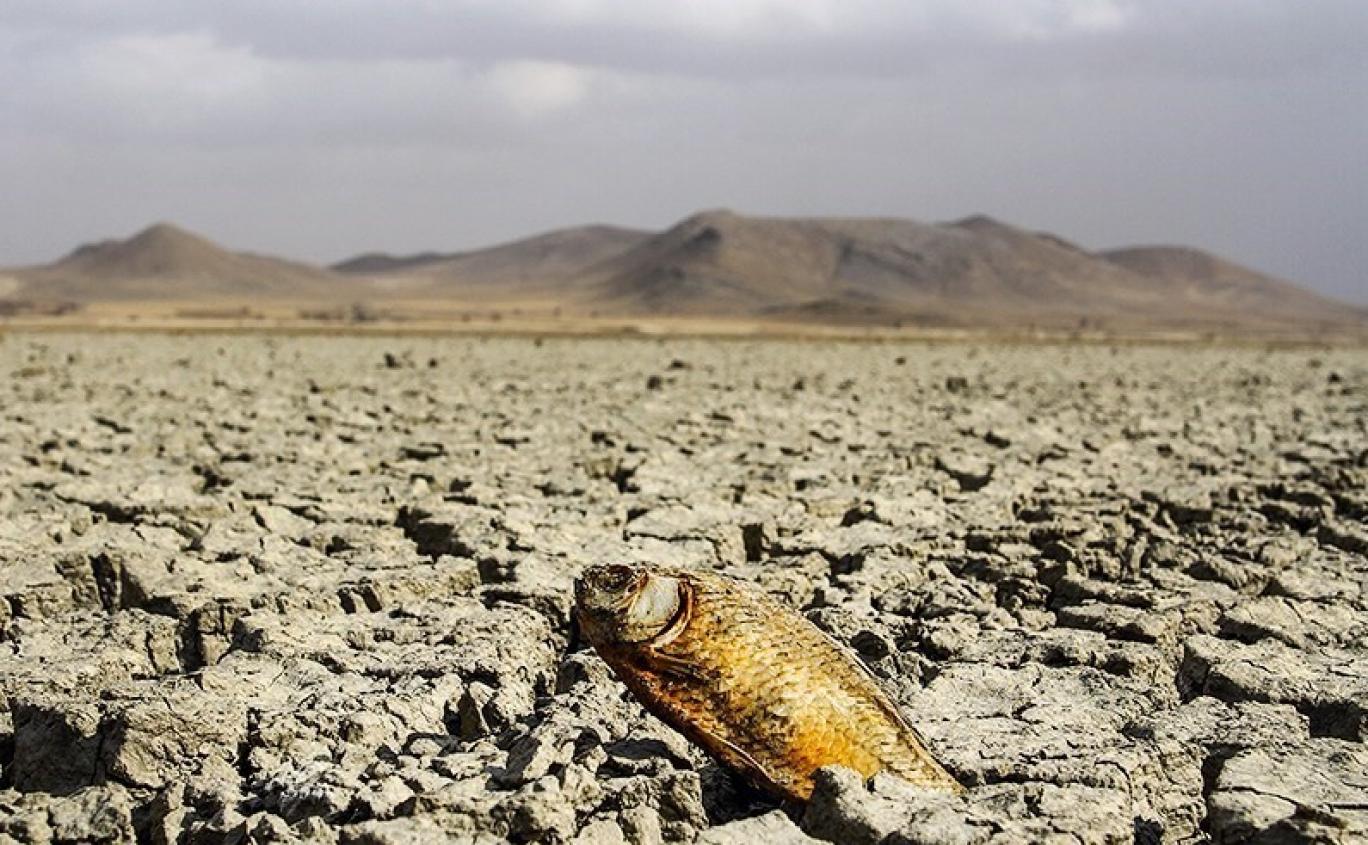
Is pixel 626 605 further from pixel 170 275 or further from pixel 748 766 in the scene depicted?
pixel 170 275

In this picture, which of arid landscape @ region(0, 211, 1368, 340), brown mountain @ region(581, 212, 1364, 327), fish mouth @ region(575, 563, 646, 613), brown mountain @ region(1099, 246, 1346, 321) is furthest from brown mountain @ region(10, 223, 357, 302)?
fish mouth @ region(575, 563, 646, 613)

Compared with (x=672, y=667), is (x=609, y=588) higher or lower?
higher

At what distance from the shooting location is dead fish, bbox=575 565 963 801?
2.61 m

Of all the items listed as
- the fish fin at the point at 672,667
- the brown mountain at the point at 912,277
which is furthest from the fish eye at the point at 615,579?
the brown mountain at the point at 912,277

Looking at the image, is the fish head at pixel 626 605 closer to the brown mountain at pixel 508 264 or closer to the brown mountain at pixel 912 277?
the brown mountain at pixel 912 277

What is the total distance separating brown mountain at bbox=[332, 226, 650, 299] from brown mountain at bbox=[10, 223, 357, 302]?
999 centimetres

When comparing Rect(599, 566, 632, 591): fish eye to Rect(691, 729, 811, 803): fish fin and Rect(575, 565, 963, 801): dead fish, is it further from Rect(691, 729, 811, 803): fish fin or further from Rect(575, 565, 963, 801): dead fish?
Rect(691, 729, 811, 803): fish fin

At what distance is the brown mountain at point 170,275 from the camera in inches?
4414

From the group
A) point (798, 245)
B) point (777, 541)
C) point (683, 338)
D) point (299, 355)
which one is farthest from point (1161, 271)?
point (777, 541)

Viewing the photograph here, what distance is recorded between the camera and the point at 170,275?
128 meters

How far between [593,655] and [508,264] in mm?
161924

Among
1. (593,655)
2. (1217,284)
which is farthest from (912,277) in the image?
(593,655)

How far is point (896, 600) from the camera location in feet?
14.1

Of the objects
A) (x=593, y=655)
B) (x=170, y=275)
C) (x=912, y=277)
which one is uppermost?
(x=912, y=277)
